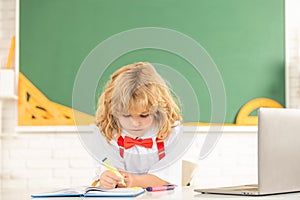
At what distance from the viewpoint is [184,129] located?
201 centimetres

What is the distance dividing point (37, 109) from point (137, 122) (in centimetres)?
174

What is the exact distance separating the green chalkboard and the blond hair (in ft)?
5.19

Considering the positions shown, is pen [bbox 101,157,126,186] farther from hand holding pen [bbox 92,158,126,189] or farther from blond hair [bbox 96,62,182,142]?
blond hair [bbox 96,62,182,142]

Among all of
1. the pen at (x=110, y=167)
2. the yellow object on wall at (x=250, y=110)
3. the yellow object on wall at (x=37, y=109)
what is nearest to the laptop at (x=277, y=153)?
the pen at (x=110, y=167)

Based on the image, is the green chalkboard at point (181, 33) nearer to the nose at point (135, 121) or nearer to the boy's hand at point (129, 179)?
the boy's hand at point (129, 179)

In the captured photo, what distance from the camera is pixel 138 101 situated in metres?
1.85

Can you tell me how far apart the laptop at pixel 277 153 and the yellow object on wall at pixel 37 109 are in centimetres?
205

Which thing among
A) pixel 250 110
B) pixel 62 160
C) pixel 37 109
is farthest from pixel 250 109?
pixel 37 109

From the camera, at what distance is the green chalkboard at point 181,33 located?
11.7 feet

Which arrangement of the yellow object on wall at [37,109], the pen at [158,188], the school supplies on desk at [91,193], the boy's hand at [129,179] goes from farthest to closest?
the yellow object on wall at [37,109] < the boy's hand at [129,179] < the pen at [158,188] < the school supplies on desk at [91,193]

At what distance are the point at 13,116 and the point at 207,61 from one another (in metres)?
1.71

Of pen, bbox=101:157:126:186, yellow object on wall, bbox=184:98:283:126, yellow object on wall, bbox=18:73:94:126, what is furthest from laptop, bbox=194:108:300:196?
yellow object on wall, bbox=18:73:94:126

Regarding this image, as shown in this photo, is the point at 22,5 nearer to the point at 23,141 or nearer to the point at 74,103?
the point at 23,141

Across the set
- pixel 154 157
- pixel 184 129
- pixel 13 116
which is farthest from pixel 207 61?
pixel 13 116
